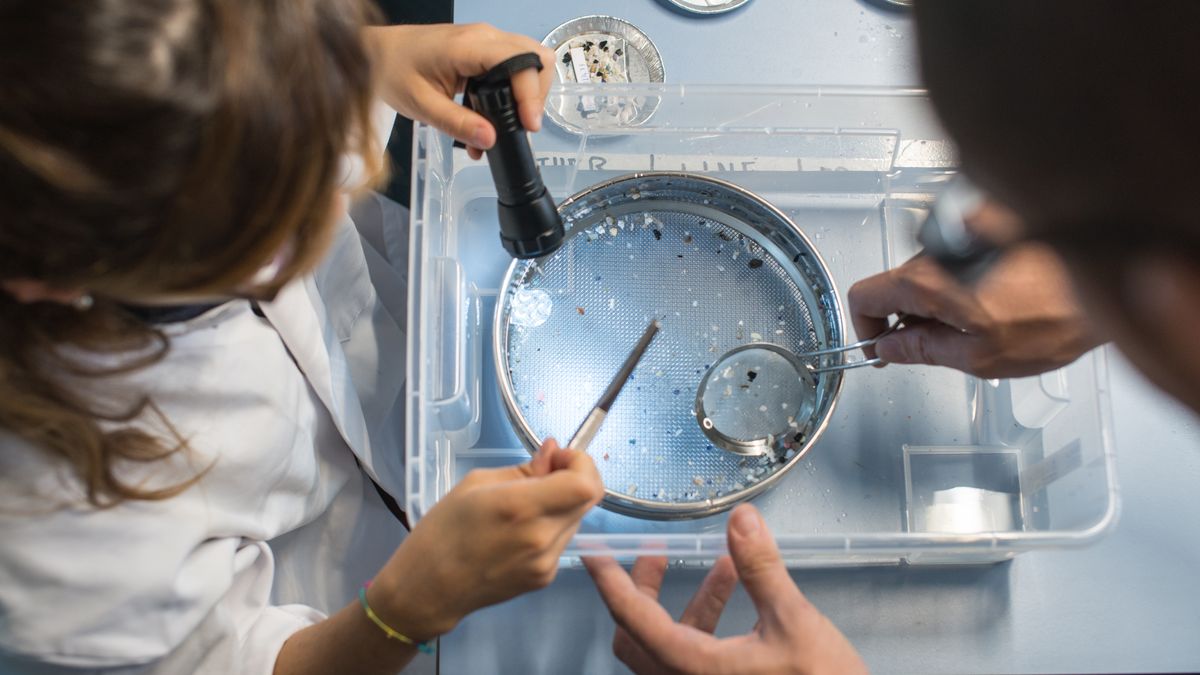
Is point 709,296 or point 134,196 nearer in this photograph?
point 134,196

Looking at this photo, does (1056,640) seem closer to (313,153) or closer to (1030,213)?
(1030,213)

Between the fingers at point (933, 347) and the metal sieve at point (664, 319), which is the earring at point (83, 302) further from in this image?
the fingers at point (933, 347)

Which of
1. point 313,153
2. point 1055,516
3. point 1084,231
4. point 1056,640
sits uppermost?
point 313,153

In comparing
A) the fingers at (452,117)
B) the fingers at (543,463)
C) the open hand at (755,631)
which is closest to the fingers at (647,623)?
the open hand at (755,631)

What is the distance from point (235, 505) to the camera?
2.21 ft

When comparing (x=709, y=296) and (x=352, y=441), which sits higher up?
(x=709, y=296)

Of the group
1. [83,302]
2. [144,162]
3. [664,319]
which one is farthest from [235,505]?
[664,319]

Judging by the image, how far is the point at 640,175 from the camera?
831mm

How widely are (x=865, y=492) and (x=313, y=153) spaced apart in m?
0.63

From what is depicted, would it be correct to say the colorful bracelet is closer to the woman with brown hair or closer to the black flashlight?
the woman with brown hair

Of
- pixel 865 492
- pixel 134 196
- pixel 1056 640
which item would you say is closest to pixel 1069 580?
pixel 1056 640

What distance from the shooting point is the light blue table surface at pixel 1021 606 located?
77cm

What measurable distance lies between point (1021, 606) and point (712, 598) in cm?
34

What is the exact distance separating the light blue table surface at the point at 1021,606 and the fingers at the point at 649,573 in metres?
0.06
